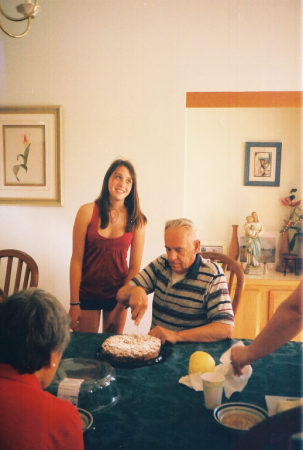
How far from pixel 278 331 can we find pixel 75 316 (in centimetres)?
111

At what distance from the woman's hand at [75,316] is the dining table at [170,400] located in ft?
1.46

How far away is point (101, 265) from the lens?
71.9 inches

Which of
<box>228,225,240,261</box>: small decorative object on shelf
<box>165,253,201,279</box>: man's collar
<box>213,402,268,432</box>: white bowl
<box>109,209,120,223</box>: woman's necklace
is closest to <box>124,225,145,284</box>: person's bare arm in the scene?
<box>109,209,120,223</box>: woman's necklace

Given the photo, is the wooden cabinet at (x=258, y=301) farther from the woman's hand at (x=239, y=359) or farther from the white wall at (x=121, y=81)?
the woman's hand at (x=239, y=359)

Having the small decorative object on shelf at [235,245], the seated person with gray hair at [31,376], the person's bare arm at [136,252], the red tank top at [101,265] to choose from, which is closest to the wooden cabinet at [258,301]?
the small decorative object on shelf at [235,245]

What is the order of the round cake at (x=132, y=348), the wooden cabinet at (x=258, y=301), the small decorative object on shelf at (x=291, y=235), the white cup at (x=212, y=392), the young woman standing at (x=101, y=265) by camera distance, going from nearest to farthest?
the white cup at (x=212, y=392) → the round cake at (x=132, y=348) → the young woman standing at (x=101, y=265) → the wooden cabinet at (x=258, y=301) → the small decorative object on shelf at (x=291, y=235)

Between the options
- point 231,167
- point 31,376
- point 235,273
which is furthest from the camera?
point 231,167

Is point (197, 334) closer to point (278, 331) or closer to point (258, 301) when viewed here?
point (278, 331)

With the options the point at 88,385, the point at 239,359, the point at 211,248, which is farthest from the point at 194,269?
the point at 211,248

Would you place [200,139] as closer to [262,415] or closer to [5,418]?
[262,415]

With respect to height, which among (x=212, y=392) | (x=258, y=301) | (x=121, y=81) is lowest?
(x=258, y=301)

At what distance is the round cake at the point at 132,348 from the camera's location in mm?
1143

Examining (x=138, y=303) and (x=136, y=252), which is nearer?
(x=138, y=303)

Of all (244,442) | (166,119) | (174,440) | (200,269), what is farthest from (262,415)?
(166,119)
